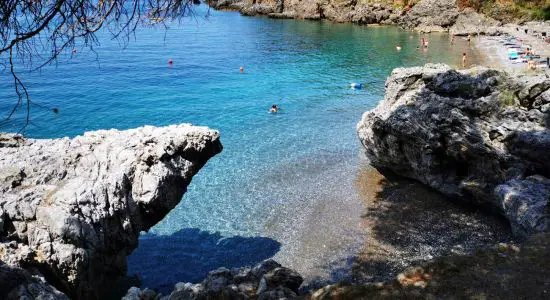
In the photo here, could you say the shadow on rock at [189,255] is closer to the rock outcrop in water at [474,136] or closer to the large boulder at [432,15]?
the rock outcrop in water at [474,136]

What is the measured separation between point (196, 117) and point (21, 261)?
23002 mm

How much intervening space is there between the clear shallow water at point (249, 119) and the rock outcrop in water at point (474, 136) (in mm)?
3473

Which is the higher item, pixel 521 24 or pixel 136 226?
pixel 521 24

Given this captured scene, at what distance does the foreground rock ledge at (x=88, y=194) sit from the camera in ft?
33.4

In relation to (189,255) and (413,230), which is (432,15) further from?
(189,255)

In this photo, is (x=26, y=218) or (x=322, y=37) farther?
(x=322, y=37)

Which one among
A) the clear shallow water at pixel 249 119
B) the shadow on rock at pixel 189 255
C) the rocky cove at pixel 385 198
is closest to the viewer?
the rocky cove at pixel 385 198

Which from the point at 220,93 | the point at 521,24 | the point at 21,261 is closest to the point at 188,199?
the point at 21,261

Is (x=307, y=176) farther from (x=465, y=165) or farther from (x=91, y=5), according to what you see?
(x=91, y=5)

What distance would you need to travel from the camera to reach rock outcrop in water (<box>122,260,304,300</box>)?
938 centimetres

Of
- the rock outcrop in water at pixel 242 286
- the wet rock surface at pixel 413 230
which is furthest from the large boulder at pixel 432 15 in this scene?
the rock outcrop in water at pixel 242 286

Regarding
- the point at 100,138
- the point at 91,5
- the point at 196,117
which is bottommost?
the point at 196,117

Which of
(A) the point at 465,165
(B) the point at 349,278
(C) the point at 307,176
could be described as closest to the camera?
(B) the point at 349,278

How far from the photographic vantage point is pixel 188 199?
1961cm
